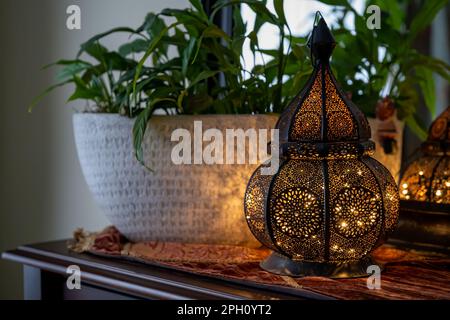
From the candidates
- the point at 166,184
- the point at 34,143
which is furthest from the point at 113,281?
the point at 34,143

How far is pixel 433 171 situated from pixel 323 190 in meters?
0.23

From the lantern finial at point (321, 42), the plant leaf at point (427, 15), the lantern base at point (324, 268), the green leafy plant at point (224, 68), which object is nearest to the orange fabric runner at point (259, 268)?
the lantern base at point (324, 268)

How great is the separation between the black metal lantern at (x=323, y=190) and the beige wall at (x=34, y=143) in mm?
667

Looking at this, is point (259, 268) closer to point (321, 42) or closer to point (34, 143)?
point (321, 42)

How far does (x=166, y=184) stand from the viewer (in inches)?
33.2

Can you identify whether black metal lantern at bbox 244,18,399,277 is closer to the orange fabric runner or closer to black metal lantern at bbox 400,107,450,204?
the orange fabric runner

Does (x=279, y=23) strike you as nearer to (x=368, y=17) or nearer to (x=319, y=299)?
(x=368, y=17)

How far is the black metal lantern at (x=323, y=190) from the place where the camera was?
0.69m

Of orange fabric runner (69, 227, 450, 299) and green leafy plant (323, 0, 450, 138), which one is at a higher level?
green leafy plant (323, 0, 450, 138)

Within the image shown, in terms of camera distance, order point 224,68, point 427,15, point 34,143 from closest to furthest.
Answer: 1. point 224,68
2. point 427,15
3. point 34,143

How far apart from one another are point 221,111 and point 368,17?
25cm

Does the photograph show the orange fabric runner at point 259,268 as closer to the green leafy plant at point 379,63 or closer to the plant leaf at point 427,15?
the green leafy plant at point 379,63

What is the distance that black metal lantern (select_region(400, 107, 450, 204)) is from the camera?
2.74 feet

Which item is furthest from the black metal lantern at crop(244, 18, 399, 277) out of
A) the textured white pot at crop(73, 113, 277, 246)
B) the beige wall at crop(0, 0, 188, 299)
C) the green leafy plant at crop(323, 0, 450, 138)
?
the beige wall at crop(0, 0, 188, 299)
